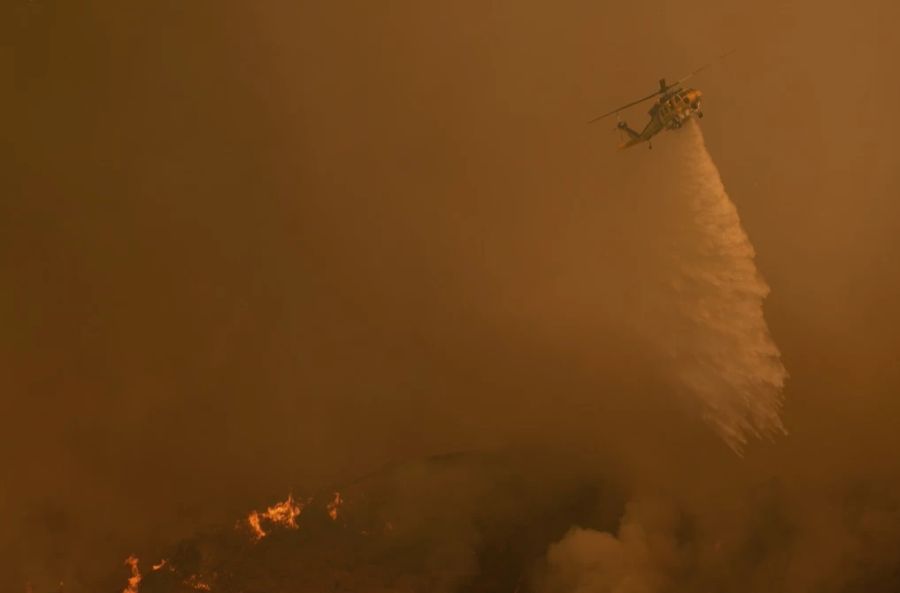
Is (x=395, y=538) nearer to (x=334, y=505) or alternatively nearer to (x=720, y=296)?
(x=334, y=505)

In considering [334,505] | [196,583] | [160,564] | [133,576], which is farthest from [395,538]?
[133,576]

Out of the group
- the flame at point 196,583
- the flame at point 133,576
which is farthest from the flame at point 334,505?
the flame at point 133,576

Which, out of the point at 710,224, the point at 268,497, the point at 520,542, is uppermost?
the point at 710,224

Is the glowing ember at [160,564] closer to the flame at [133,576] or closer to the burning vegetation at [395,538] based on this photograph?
the burning vegetation at [395,538]

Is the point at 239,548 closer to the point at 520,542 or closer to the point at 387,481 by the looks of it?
the point at 387,481

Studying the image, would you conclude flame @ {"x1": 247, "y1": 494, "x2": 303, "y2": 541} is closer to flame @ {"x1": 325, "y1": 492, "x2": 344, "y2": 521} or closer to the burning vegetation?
the burning vegetation

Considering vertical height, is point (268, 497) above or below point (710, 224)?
below

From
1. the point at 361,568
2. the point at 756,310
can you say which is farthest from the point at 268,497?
the point at 756,310
